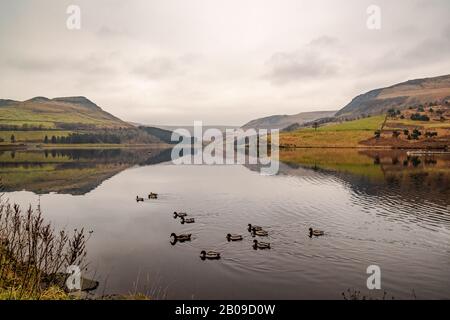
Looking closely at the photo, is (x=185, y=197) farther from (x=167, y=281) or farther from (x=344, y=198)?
(x=167, y=281)

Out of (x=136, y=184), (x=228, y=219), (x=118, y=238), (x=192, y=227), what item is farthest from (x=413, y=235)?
(x=136, y=184)

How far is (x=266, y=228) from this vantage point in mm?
45875

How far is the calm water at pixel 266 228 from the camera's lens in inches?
1121

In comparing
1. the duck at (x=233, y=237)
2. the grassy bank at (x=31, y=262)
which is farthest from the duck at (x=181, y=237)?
the grassy bank at (x=31, y=262)

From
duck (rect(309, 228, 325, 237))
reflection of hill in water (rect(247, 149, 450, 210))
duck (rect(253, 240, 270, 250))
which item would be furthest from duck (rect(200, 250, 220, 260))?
reflection of hill in water (rect(247, 149, 450, 210))

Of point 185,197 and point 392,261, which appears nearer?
point 392,261

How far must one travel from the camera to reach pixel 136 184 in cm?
8812

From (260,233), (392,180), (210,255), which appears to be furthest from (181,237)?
(392,180)

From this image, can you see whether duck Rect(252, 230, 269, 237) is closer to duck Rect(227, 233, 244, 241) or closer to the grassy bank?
duck Rect(227, 233, 244, 241)

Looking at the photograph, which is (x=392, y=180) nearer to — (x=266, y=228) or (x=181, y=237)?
(x=266, y=228)

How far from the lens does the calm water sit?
2848 cm

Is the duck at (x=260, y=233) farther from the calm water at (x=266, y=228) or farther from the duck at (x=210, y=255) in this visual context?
the duck at (x=210, y=255)

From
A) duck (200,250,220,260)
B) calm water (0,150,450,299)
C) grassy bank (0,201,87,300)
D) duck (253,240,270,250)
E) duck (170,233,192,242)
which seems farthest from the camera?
duck (170,233,192,242)
